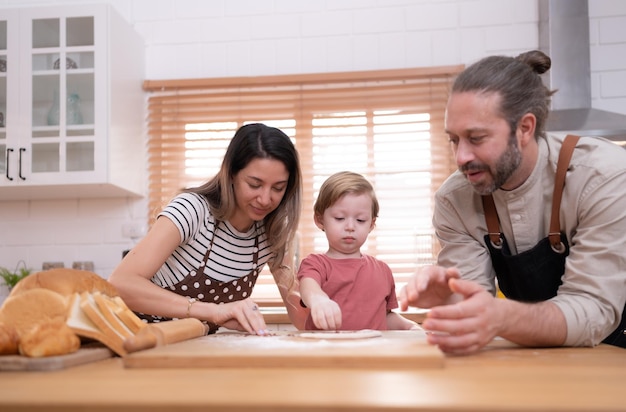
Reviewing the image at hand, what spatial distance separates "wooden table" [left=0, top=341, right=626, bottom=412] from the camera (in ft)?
2.20

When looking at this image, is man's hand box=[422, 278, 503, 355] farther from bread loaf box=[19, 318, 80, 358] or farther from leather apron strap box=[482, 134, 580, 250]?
bread loaf box=[19, 318, 80, 358]

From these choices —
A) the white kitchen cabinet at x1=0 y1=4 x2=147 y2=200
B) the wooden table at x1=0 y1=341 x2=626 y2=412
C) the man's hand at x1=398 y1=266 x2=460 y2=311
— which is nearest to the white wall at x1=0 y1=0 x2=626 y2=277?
the white kitchen cabinet at x1=0 y1=4 x2=147 y2=200

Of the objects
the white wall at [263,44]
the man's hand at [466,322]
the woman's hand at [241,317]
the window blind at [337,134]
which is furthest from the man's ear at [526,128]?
the white wall at [263,44]

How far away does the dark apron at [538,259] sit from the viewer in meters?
1.47

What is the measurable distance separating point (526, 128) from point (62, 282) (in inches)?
44.6

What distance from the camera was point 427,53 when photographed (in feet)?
11.1

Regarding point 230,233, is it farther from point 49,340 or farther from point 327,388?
point 327,388

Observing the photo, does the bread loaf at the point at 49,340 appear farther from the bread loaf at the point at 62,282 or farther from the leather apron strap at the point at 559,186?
the leather apron strap at the point at 559,186

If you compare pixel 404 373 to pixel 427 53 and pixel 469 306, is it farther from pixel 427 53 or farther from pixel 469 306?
pixel 427 53

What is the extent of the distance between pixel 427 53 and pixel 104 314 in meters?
2.70

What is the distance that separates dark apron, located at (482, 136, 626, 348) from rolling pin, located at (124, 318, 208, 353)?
762 mm

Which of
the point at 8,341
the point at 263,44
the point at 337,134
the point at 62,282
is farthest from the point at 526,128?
the point at 263,44

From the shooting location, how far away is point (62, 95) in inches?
125

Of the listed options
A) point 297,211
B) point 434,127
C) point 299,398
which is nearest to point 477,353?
point 299,398
